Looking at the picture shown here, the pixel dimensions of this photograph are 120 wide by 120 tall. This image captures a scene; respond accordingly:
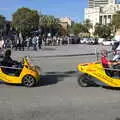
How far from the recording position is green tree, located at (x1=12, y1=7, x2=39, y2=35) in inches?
4099

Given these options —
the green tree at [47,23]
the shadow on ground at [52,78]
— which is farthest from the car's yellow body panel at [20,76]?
the green tree at [47,23]

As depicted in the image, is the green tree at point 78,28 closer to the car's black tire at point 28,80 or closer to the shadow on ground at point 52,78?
the shadow on ground at point 52,78

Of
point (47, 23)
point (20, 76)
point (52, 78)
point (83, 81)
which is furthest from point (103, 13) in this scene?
point (20, 76)

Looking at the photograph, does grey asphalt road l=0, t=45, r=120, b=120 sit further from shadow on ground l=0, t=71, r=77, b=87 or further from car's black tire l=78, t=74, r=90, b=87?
car's black tire l=78, t=74, r=90, b=87

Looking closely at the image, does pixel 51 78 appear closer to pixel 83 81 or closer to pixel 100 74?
pixel 83 81

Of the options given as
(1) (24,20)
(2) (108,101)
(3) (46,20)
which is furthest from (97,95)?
(3) (46,20)

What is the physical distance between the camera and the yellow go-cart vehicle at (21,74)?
1230 cm

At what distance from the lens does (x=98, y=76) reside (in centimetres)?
1210

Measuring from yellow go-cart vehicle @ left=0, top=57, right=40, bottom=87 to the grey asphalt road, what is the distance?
0.20m

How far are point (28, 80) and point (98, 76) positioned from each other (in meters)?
2.05

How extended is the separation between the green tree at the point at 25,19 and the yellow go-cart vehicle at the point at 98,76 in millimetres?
89083

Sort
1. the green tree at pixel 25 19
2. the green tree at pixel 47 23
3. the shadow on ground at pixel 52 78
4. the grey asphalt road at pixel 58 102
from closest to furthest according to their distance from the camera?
the grey asphalt road at pixel 58 102, the shadow on ground at pixel 52 78, the green tree at pixel 25 19, the green tree at pixel 47 23

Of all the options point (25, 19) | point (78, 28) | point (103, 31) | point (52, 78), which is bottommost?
point (52, 78)

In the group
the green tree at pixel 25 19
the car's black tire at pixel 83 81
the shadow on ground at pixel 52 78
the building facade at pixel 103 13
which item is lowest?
the shadow on ground at pixel 52 78
